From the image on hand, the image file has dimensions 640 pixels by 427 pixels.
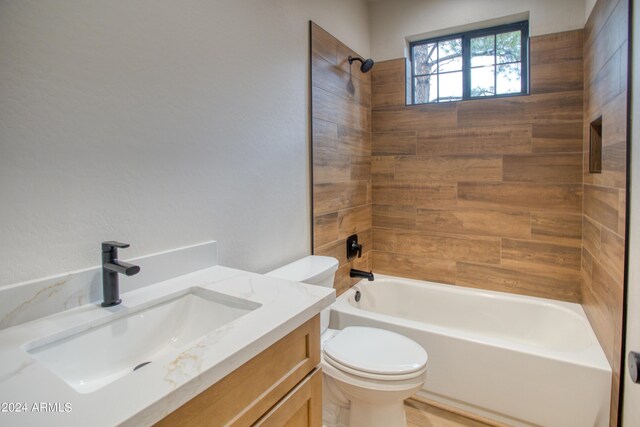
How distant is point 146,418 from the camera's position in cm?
58

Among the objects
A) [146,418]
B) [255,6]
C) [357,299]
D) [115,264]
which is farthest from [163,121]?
[357,299]

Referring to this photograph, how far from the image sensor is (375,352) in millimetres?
1664

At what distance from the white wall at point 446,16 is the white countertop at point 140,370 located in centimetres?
240

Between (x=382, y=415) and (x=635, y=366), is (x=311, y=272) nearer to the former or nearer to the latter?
(x=382, y=415)

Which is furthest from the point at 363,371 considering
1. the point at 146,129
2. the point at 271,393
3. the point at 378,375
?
the point at 146,129

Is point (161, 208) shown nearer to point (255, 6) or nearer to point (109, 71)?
point (109, 71)

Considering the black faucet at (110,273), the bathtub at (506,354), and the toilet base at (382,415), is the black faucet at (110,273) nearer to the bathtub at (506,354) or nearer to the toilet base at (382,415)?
the toilet base at (382,415)

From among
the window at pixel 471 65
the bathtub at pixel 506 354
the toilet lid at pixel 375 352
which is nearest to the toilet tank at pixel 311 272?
the toilet lid at pixel 375 352

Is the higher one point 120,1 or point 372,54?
point 372,54

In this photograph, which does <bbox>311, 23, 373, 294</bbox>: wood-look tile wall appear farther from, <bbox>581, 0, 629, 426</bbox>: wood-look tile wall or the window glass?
<bbox>581, 0, 629, 426</bbox>: wood-look tile wall

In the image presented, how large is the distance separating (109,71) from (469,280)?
2543mm

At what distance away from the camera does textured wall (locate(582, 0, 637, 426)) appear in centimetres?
148

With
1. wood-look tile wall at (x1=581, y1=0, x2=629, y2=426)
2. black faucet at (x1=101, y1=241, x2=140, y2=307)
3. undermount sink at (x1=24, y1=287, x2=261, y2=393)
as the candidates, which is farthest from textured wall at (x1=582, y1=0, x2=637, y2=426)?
black faucet at (x1=101, y1=241, x2=140, y2=307)

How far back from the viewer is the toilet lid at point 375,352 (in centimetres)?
155
